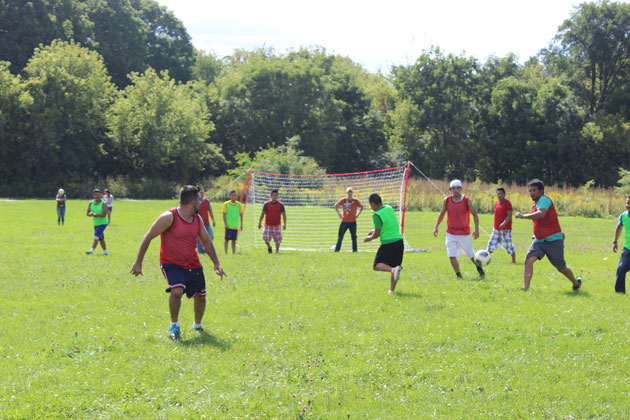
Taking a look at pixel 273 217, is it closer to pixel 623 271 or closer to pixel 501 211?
pixel 501 211

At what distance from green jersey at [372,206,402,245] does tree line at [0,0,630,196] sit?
3945 cm

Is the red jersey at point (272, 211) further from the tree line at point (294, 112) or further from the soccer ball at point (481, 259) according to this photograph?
the tree line at point (294, 112)

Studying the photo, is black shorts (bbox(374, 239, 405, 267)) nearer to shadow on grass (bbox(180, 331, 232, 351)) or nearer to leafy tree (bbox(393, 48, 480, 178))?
shadow on grass (bbox(180, 331, 232, 351))

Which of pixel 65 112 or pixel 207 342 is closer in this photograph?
pixel 207 342

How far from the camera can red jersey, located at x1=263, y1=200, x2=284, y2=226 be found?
17.9m

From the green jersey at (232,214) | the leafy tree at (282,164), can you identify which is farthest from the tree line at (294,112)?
the green jersey at (232,214)

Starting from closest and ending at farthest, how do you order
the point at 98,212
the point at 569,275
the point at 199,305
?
1. the point at 199,305
2. the point at 569,275
3. the point at 98,212

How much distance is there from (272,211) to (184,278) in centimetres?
1016

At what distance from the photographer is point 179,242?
771 cm

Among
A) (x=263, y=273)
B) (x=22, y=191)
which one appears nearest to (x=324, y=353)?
(x=263, y=273)

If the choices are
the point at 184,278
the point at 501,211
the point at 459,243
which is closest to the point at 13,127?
the point at 501,211

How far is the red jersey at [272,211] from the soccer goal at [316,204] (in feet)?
7.44

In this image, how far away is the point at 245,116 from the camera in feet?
204

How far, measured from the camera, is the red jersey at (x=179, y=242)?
303 inches
